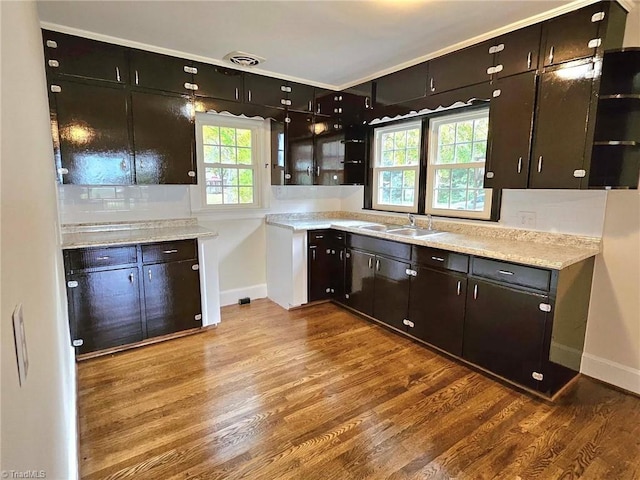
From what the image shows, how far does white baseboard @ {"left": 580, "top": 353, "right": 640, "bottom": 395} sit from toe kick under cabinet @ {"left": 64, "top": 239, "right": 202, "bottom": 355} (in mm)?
3138

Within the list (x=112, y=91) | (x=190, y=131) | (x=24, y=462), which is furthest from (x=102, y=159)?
(x=24, y=462)

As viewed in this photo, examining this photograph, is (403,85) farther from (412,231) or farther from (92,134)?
(92,134)

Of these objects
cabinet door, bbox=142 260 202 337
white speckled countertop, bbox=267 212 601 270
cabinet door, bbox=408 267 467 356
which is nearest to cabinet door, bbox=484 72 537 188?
A: white speckled countertop, bbox=267 212 601 270

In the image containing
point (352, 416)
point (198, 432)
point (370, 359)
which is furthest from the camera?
point (370, 359)

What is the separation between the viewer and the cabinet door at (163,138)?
9.83 feet

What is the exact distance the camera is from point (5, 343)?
1.58 ft

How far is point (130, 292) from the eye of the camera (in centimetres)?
291

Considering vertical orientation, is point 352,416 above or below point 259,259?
below

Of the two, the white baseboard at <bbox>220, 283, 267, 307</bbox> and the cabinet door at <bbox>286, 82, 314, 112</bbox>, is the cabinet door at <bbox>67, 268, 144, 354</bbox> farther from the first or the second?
the cabinet door at <bbox>286, 82, 314, 112</bbox>

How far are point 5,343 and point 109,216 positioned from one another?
3.13 meters

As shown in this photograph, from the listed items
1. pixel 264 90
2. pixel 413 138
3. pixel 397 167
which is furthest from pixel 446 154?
pixel 264 90

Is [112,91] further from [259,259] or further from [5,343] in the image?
[5,343]

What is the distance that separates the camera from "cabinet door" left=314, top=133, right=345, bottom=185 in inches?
160

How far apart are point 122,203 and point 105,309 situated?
99 centimetres
